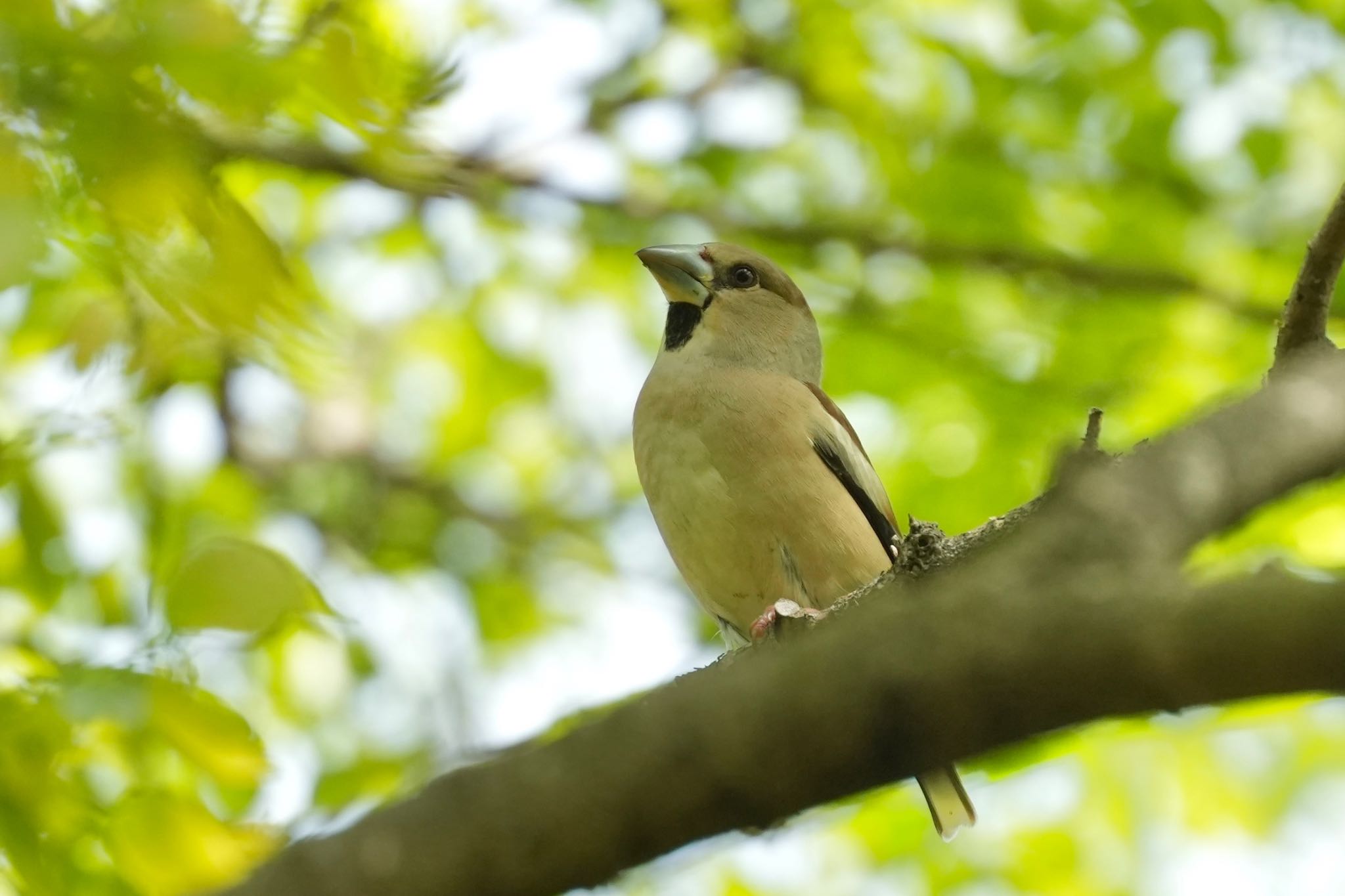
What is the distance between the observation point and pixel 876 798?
641 cm

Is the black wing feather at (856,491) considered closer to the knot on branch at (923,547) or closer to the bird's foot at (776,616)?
the bird's foot at (776,616)

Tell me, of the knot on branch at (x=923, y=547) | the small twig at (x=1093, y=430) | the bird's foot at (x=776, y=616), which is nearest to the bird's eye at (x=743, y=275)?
the bird's foot at (x=776, y=616)

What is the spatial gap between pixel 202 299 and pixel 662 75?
21.3ft

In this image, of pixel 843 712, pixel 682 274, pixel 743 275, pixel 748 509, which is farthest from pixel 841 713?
pixel 743 275

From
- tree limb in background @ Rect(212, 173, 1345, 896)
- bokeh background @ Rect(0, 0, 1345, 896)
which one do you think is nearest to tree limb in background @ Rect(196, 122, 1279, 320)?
bokeh background @ Rect(0, 0, 1345, 896)

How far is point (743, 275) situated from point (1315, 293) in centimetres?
376

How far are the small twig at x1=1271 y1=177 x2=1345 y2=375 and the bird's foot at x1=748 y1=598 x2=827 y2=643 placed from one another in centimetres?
150

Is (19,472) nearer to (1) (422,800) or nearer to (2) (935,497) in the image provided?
(1) (422,800)

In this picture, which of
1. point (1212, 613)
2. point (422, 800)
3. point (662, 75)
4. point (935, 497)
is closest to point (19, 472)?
point (422, 800)

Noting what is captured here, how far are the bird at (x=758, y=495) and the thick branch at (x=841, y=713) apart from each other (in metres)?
3.02

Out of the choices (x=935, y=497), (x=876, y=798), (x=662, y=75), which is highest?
(x=662, y=75)

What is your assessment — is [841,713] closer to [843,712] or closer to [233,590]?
[843,712]

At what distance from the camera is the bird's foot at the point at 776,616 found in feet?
14.8

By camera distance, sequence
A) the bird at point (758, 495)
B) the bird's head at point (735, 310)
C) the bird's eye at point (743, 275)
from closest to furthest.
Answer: the bird at point (758, 495), the bird's head at point (735, 310), the bird's eye at point (743, 275)
